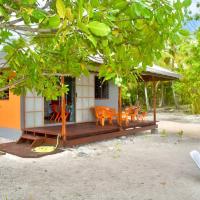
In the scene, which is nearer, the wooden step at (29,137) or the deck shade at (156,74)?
the wooden step at (29,137)

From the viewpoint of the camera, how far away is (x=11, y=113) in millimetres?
10312

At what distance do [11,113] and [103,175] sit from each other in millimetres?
5158

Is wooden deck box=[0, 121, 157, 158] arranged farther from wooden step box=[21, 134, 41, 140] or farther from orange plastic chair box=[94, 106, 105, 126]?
orange plastic chair box=[94, 106, 105, 126]

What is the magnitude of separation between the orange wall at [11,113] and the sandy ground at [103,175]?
2.38 m

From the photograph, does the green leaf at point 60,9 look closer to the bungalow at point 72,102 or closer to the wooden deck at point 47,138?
the bungalow at point 72,102

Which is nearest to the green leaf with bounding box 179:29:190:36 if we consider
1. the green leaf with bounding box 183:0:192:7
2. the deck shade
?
the green leaf with bounding box 183:0:192:7

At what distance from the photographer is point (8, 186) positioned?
18.1ft

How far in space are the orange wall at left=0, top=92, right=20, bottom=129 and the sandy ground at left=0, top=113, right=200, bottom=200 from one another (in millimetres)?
2382

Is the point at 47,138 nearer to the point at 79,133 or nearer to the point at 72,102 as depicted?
the point at 79,133

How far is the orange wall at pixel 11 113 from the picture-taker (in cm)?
1008

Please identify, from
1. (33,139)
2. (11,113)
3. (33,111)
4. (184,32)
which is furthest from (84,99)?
(184,32)

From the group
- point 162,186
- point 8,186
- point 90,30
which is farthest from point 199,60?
point 90,30

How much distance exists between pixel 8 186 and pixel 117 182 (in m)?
1.93

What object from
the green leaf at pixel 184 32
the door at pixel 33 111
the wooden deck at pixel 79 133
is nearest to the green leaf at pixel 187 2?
the green leaf at pixel 184 32
